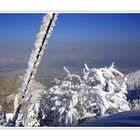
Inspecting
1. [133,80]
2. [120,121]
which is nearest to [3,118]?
Result: [120,121]

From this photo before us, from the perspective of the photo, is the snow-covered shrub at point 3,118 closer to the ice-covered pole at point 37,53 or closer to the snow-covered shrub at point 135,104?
the ice-covered pole at point 37,53

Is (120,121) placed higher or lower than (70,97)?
lower

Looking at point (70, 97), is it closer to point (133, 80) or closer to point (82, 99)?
point (82, 99)

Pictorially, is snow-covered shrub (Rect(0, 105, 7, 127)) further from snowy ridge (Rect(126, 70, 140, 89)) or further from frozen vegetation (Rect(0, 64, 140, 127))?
snowy ridge (Rect(126, 70, 140, 89))

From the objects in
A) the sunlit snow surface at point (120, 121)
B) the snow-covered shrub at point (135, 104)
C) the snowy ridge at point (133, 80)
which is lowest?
the sunlit snow surface at point (120, 121)

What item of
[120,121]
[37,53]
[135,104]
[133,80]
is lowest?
[120,121]

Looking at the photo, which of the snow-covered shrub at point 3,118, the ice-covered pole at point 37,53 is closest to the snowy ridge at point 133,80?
the ice-covered pole at point 37,53

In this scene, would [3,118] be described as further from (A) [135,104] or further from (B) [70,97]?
(A) [135,104]

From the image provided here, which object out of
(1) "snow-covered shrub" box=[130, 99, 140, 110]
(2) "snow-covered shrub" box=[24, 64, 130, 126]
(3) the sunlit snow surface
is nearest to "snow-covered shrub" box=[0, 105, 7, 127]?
(2) "snow-covered shrub" box=[24, 64, 130, 126]
